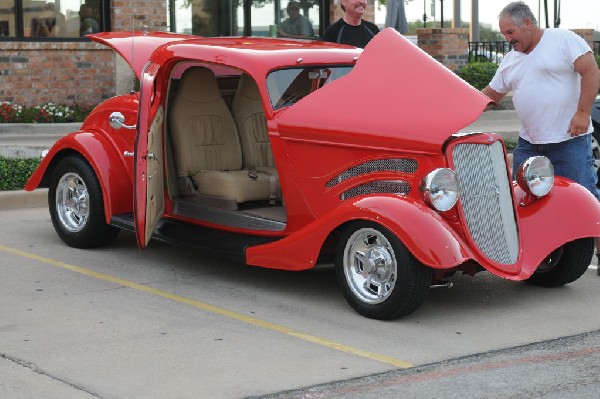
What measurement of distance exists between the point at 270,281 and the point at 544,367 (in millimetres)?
2531

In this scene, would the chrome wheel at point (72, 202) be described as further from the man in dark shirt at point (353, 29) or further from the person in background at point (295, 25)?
the person in background at point (295, 25)

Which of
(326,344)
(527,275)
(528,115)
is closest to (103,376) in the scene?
(326,344)

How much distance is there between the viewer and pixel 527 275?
7.24m

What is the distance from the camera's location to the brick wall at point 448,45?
21.3m

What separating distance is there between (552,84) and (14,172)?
5.67m

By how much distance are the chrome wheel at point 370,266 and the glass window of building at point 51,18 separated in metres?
11.9

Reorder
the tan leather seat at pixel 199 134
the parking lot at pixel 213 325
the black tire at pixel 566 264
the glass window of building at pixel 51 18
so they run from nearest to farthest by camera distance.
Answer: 1. the parking lot at pixel 213 325
2. the black tire at pixel 566 264
3. the tan leather seat at pixel 199 134
4. the glass window of building at pixel 51 18

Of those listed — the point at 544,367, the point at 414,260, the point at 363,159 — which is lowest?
the point at 544,367

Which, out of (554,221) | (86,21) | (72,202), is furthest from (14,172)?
(86,21)

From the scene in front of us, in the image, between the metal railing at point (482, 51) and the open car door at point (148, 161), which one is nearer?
the open car door at point (148, 161)

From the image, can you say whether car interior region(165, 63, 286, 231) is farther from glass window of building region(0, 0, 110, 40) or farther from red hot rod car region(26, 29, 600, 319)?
glass window of building region(0, 0, 110, 40)

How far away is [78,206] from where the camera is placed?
367 inches

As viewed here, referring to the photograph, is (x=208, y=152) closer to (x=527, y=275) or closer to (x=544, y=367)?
(x=527, y=275)

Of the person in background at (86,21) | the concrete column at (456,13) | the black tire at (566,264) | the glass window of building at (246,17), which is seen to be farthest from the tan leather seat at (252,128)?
the concrete column at (456,13)
